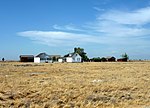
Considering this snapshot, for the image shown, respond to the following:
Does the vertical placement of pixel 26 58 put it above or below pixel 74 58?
above

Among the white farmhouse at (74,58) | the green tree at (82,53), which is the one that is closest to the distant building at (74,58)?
the white farmhouse at (74,58)

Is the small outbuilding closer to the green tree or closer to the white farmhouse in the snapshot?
the white farmhouse

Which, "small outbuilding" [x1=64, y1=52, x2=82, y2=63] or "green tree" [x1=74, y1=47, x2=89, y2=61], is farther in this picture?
"green tree" [x1=74, y1=47, x2=89, y2=61]

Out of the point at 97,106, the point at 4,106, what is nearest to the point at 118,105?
the point at 97,106

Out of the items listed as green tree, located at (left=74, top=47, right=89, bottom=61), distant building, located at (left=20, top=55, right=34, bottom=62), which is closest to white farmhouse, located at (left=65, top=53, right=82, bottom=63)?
green tree, located at (left=74, top=47, right=89, bottom=61)

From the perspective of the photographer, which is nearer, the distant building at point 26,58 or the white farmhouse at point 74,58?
the white farmhouse at point 74,58

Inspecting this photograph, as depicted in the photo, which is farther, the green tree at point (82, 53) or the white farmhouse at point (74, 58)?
the green tree at point (82, 53)

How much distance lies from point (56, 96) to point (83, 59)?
13094cm

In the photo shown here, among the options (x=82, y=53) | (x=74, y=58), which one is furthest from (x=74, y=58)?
(x=82, y=53)

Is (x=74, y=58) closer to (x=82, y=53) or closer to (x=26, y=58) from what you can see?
(x=82, y=53)

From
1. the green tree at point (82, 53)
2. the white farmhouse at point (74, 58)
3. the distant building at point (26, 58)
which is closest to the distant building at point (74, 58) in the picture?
the white farmhouse at point (74, 58)

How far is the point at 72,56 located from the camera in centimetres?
13412

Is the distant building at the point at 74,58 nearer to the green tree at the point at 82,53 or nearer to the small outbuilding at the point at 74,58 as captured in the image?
the small outbuilding at the point at 74,58

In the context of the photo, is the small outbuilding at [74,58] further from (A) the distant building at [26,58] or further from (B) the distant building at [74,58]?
(A) the distant building at [26,58]
